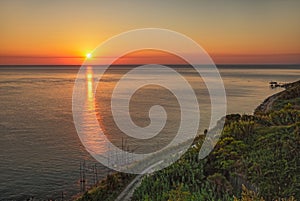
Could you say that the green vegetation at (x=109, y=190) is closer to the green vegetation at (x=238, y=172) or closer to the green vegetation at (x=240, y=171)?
the green vegetation at (x=238, y=172)

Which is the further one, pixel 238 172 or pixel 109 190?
pixel 109 190

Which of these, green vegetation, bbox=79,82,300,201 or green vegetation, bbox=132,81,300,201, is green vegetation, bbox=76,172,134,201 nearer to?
green vegetation, bbox=79,82,300,201

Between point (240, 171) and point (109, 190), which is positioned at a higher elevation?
point (240, 171)

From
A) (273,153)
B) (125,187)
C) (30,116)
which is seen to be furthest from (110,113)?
(273,153)

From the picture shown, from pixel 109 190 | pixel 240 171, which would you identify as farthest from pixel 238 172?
pixel 109 190

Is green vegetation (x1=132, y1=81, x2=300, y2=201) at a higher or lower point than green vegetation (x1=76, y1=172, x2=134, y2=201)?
higher

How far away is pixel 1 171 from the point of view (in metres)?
23.2

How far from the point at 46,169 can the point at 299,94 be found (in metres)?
21.5

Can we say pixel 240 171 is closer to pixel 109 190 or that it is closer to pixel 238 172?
pixel 238 172

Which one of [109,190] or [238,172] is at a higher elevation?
[238,172]

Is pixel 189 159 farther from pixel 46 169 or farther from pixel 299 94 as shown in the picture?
pixel 299 94

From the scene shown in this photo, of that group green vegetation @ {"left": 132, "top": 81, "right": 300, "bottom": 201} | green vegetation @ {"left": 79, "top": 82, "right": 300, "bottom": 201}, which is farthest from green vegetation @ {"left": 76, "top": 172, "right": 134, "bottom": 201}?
green vegetation @ {"left": 132, "top": 81, "right": 300, "bottom": 201}

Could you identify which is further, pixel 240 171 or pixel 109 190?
pixel 109 190

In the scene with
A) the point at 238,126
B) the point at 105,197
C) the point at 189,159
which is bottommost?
the point at 105,197
